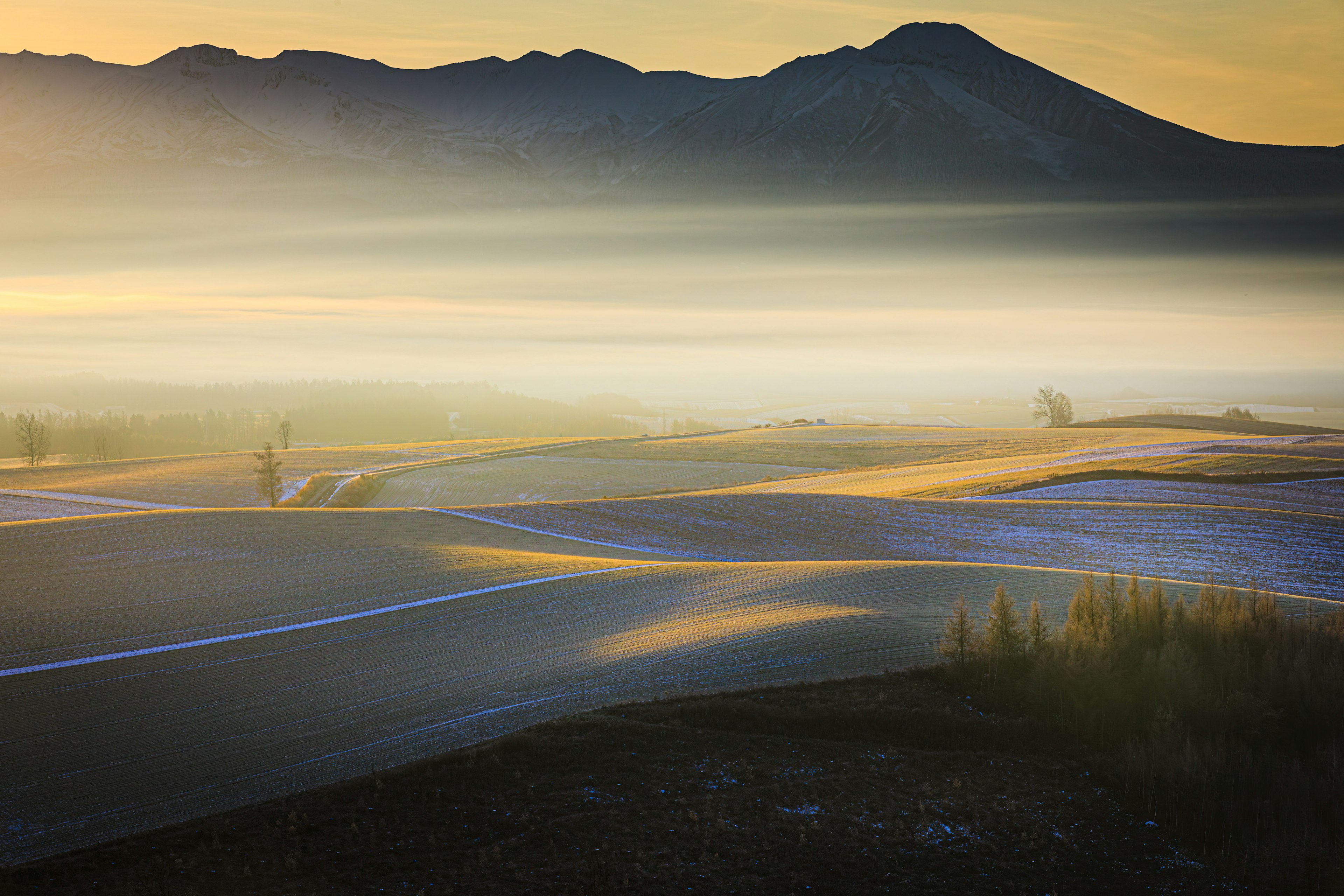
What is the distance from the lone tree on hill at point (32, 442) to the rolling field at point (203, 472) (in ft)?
41.6

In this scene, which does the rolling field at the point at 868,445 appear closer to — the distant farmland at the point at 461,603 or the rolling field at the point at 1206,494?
the distant farmland at the point at 461,603

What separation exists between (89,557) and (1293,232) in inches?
7370

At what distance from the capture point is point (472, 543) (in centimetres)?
3369

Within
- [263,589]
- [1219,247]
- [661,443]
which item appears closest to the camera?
[263,589]

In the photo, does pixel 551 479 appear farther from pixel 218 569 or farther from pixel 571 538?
pixel 218 569

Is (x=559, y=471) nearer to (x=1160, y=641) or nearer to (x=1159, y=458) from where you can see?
(x=1159, y=458)

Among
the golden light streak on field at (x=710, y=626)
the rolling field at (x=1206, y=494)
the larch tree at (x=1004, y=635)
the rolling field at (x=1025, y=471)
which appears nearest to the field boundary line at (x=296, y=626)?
the golden light streak on field at (x=710, y=626)

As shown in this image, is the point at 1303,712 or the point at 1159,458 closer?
the point at 1303,712

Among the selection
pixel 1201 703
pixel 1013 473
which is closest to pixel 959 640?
pixel 1201 703

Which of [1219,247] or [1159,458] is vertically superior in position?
[1219,247]

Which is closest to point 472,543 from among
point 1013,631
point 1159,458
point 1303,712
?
point 1013,631

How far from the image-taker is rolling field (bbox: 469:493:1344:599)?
3206 centimetres

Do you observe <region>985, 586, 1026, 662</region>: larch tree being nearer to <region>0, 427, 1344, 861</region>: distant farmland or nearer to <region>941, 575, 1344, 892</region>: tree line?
<region>941, 575, 1344, 892</region>: tree line

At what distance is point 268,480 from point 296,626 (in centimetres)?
4653
